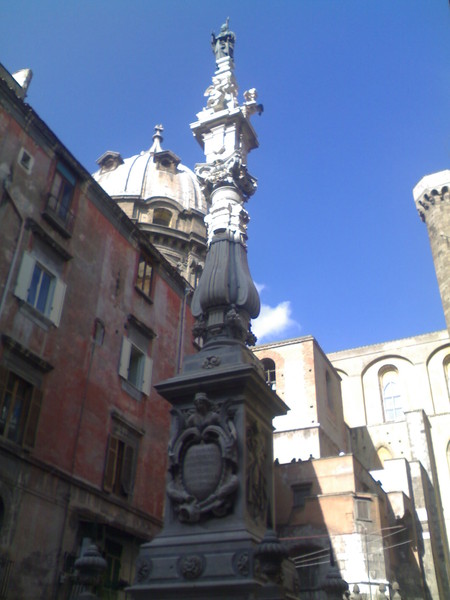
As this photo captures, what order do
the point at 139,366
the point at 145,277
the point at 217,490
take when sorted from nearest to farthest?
the point at 217,490 < the point at 139,366 < the point at 145,277

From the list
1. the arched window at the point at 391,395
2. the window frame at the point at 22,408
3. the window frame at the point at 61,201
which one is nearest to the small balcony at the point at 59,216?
the window frame at the point at 61,201

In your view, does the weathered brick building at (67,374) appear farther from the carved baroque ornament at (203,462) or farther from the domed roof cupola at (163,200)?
the domed roof cupola at (163,200)

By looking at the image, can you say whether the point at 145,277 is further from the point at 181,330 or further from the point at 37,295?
the point at 37,295

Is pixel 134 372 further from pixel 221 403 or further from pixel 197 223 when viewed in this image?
pixel 197 223

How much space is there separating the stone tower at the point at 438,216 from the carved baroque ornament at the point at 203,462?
35.1m

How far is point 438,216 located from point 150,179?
19.9 m

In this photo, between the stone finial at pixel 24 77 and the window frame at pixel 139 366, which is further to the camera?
the stone finial at pixel 24 77

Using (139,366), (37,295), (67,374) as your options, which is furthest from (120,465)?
(37,295)

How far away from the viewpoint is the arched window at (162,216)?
3709cm

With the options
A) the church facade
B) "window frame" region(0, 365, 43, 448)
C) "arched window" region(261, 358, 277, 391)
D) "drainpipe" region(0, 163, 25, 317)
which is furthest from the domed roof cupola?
"window frame" region(0, 365, 43, 448)

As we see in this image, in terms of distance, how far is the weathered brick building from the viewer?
13.4 meters

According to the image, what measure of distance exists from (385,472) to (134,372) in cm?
1564

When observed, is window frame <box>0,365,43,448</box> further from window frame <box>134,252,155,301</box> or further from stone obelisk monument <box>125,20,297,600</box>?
window frame <box>134,252,155,301</box>

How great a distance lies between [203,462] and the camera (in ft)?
25.0
